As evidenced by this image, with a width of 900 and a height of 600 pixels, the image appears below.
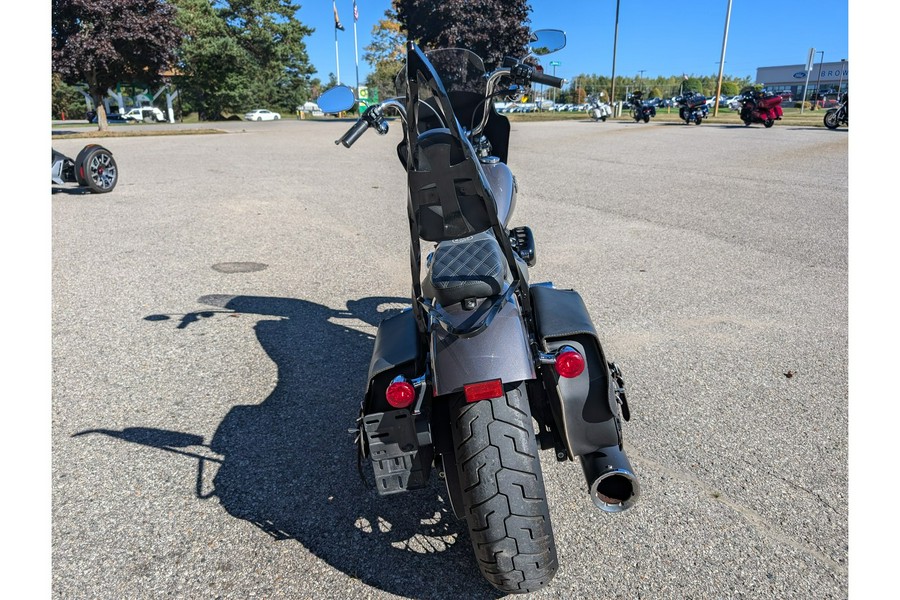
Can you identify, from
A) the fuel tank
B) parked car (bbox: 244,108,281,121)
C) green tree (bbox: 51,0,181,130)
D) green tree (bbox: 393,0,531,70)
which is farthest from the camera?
parked car (bbox: 244,108,281,121)

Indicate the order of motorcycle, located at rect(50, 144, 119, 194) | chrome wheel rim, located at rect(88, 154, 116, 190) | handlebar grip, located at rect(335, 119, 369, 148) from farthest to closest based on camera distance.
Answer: chrome wheel rim, located at rect(88, 154, 116, 190), motorcycle, located at rect(50, 144, 119, 194), handlebar grip, located at rect(335, 119, 369, 148)

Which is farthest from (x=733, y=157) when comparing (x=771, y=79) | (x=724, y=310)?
(x=771, y=79)

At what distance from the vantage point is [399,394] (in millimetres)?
2066

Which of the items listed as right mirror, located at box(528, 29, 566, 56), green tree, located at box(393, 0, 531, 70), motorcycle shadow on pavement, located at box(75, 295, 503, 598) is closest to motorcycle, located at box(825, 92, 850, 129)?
green tree, located at box(393, 0, 531, 70)

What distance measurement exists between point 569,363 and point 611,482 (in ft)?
1.61

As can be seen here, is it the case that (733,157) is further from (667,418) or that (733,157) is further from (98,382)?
(98,382)

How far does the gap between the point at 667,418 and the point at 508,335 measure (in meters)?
1.60

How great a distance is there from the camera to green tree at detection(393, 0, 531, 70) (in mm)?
31312

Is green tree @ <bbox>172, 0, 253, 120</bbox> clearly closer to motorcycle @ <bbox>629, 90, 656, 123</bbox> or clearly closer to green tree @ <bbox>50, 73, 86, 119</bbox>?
green tree @ <bbox>50, 73, 86, 119</bbox>

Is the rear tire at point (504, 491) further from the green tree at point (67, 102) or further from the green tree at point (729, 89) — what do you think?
the green tree at point (729, 89)

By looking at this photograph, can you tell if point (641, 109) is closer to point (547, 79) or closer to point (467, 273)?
point (547, 79)

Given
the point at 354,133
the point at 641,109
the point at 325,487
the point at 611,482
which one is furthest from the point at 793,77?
the point at 325,487

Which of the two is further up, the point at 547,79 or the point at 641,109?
the point at 641,109

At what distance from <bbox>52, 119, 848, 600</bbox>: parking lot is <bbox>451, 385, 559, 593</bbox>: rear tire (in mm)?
282
